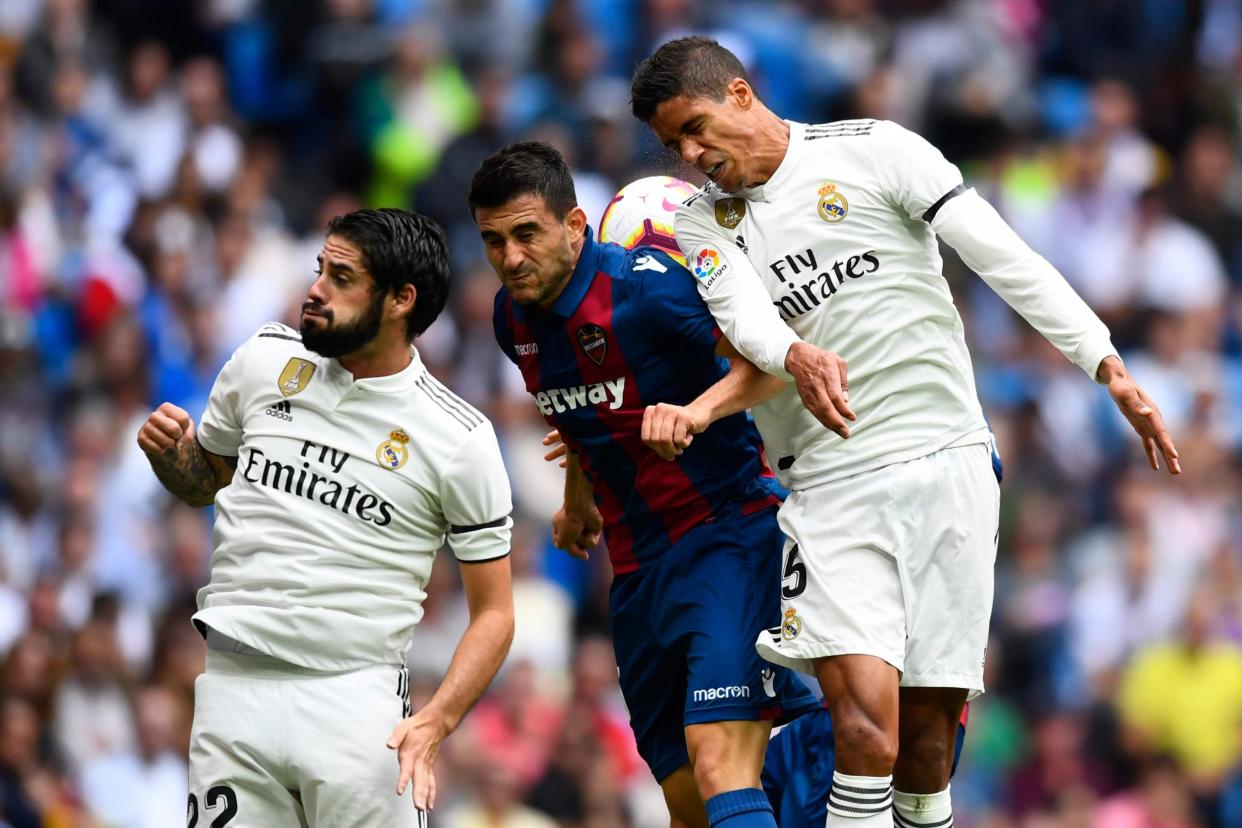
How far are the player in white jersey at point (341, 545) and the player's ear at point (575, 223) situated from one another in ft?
1.42

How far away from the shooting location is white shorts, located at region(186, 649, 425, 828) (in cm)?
611

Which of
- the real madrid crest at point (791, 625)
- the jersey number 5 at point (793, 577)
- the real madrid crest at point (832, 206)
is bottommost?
the real madrid crest at point (791, 625)

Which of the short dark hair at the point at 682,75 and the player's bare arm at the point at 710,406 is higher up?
the short dark hair at the point at 682,75

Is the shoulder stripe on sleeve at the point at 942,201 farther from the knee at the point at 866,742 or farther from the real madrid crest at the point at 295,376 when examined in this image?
the real madrid crest at the point at 295,376

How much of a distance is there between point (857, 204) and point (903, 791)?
1.87m

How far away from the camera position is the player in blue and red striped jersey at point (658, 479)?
21.5 feet

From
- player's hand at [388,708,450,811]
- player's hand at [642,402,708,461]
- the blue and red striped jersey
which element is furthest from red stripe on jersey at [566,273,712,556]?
player's hand at [388,708,450,811]

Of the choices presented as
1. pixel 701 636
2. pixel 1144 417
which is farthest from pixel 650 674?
pixel 1144 417

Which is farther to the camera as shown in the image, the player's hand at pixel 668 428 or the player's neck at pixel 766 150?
the player's neck at pixel 766 150

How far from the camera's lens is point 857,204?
21.2 ft

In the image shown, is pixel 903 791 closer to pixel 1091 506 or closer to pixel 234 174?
pixel 1091 506

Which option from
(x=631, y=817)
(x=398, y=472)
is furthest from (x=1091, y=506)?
(x=398, y=472)

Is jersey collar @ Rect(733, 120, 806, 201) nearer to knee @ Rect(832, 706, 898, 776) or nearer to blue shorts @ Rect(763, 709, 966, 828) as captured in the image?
knee @ Rect(832, 706, 898, 776)

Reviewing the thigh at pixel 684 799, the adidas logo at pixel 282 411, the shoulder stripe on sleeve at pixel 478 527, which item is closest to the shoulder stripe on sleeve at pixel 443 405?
the shoulder stripe on sleeve at pixel 478 527
